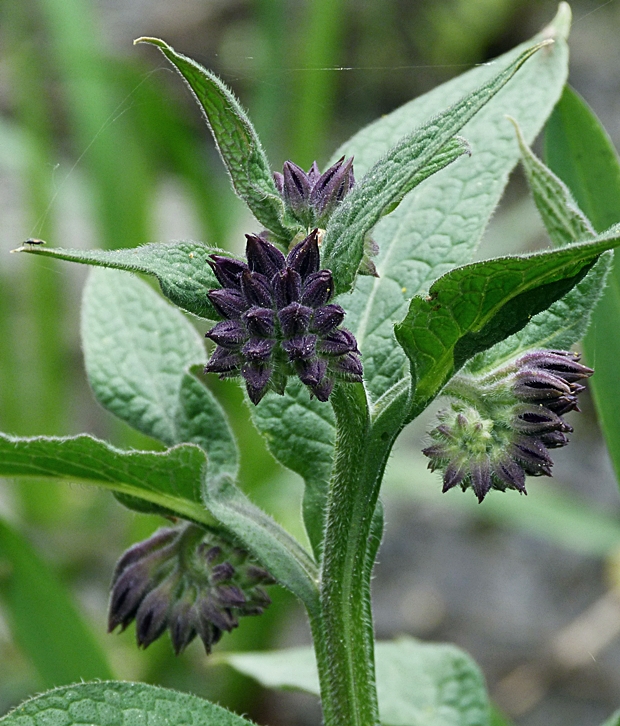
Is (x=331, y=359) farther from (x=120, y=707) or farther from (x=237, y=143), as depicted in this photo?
(x=120, y=707)

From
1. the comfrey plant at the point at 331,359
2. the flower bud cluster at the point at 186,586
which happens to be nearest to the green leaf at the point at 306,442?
the comfrey plant at the point at 331,359

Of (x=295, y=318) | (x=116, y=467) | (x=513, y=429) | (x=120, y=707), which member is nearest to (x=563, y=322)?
(x=513, y=429)

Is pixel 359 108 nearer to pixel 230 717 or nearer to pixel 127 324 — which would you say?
pixel 127 324

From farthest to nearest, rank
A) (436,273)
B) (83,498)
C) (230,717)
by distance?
(83,498)
(436,273)
(230,717)

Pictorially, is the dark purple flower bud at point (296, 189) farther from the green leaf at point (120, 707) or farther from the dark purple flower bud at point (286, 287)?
the green leaf at point (120, 707)

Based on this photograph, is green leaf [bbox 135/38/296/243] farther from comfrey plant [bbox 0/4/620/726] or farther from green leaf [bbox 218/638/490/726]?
green leaf [bbox 218/638/490/726]

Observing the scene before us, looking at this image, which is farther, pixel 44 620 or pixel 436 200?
pixel 44 620

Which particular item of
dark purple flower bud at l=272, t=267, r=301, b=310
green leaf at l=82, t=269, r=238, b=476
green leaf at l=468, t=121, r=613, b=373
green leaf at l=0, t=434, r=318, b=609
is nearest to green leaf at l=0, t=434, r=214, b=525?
green leaf at l=0, t=434, r=318, b=609

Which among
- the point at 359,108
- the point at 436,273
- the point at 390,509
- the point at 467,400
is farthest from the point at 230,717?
the point at 359,108
